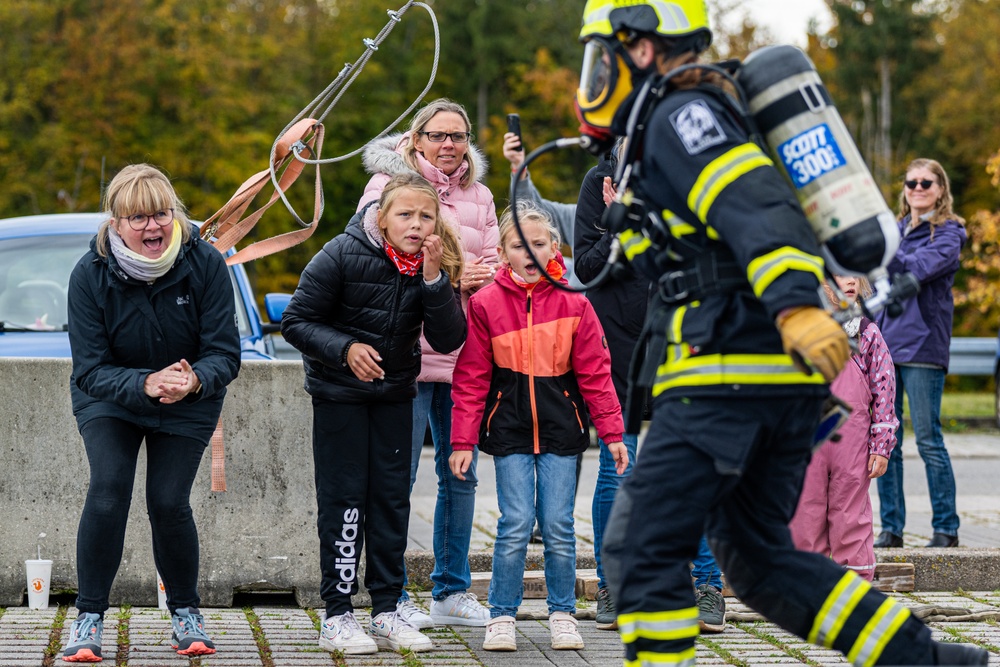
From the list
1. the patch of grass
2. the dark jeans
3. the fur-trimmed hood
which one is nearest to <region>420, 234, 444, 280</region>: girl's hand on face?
the fur-trimmed hood

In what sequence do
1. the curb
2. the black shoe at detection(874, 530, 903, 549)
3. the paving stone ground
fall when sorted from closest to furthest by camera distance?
1. the paving stone ground
2. the curb
3. the black shoe at detection(874, 530, 903, 549)

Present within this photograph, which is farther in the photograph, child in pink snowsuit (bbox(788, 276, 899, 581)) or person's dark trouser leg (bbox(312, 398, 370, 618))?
child in pink snowsuit (bbox(788, 276, 899, 581))

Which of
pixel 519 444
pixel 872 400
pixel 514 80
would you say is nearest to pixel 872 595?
pixel 519 444

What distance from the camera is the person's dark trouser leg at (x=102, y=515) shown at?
517cm

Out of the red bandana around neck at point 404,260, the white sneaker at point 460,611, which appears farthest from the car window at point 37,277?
the white sneaker at point 460,611

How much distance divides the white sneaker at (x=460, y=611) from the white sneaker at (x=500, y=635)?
38cm

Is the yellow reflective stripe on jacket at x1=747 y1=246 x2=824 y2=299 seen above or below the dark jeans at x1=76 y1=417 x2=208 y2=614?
above

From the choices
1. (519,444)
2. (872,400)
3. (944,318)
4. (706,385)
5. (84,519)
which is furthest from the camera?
(944,318)

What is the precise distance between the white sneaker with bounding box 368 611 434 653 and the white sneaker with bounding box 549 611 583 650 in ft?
1.62

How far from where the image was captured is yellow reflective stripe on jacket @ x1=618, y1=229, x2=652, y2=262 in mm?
3818

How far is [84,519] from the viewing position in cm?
521

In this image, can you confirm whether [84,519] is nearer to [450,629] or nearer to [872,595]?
[450,629]

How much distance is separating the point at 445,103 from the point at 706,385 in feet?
9.58

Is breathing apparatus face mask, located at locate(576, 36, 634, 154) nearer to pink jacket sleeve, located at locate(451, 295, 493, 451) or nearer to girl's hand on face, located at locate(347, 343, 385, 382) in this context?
girl's hand on face, located at locate(347, 343, 385, 382)
